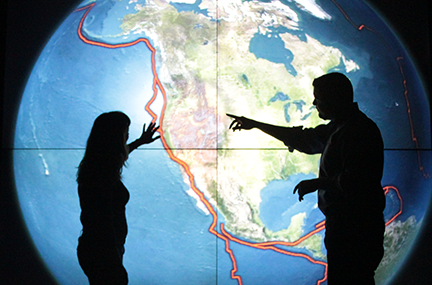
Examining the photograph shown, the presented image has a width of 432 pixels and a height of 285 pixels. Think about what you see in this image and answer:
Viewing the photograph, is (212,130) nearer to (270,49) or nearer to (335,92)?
(270,49)

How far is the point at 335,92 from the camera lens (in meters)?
1.19

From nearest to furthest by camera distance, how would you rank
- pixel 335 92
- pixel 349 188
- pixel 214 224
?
pixel 349 188, pixel 335 92, pixel 214 224

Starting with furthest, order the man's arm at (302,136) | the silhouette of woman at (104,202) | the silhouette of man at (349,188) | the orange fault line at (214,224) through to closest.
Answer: the orange fault line at (214,224) → the man's arm at (302,136) → the silhouette of woman at (104,202) → the silhouette of man at (349,188)

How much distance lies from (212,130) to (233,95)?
0.22 meters

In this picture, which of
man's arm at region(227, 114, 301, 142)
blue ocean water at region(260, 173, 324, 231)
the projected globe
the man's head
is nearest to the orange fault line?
the projected globe

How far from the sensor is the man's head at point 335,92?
1.19 meters

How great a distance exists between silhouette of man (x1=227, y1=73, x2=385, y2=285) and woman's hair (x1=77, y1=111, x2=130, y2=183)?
70cm

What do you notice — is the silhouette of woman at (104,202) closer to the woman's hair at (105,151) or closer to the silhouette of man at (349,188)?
the woman's hair at (105,151)

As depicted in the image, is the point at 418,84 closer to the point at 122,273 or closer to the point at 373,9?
the point at 373,9

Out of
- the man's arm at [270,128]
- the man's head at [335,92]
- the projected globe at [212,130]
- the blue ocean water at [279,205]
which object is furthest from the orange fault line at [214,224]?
the man's head at [335,92]

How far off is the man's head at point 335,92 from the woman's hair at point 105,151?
0.79m

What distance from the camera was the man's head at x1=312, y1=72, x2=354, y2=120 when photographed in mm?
1186

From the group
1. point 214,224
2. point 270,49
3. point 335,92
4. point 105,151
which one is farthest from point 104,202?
point 270,49

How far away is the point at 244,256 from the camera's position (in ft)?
5.66
